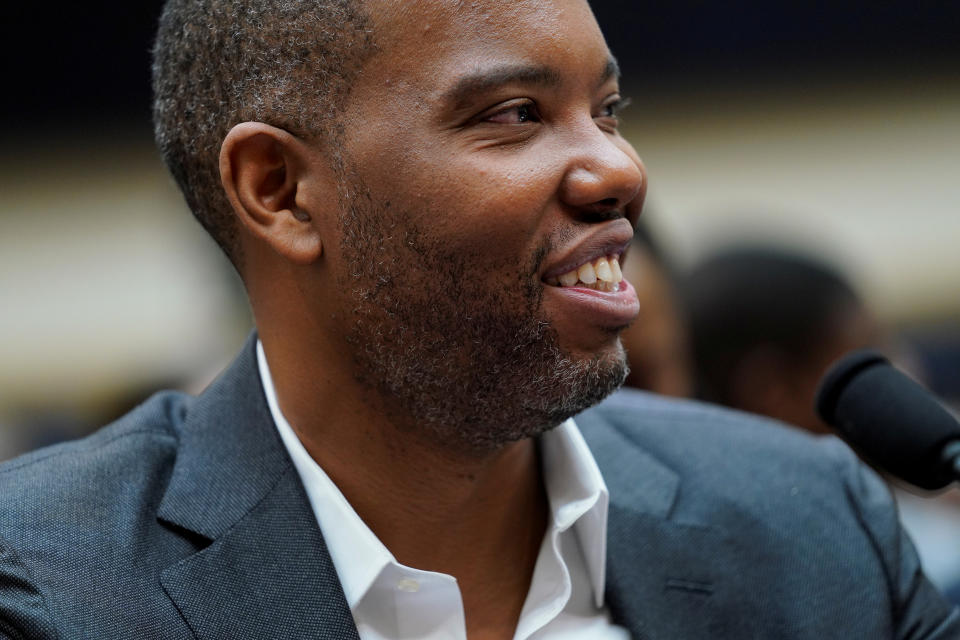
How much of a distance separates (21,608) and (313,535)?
1.42ft

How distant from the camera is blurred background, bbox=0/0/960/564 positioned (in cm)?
412

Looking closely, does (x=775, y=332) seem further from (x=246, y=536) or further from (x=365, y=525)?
(x=246, y=536)

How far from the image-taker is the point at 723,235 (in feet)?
14.8

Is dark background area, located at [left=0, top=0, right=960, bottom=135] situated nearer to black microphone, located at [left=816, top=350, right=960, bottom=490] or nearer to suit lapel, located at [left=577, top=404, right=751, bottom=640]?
suit lapel, located at [left=577, top=404, right=751, bottom=640]

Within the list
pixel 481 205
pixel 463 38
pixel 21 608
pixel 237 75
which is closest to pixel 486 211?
pixel 481 205

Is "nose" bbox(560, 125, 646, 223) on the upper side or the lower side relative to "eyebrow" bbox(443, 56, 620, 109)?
lower

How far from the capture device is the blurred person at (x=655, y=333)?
3299mm

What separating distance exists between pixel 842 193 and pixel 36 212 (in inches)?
130

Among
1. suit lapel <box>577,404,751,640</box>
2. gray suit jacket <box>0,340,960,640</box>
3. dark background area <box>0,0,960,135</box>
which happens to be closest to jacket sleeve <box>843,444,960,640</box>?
gray suit jacket <box>0,340,960,640</box>

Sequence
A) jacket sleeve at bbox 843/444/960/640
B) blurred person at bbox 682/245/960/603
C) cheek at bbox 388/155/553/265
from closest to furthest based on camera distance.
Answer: cheek at bbox 388/155/553/265 → jacket sleeve at bbox 843/444/960/640 → blurred person at bbox 682/245/960/603

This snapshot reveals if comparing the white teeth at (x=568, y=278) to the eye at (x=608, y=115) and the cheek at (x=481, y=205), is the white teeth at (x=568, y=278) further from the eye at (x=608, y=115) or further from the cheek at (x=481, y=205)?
the eye at (x=608, y=115)

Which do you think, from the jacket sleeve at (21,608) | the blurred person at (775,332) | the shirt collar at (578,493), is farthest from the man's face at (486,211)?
the blurred person at (775,332)

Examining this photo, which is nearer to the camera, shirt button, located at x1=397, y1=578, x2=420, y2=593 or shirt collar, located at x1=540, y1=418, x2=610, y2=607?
shirt button, located at x1=397, y1=578, x2=420, y2=593

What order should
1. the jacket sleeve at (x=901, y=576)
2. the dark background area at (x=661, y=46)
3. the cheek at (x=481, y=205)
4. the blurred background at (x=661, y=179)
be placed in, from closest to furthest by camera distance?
1. the cheek at (x=481, y=205)
2. the jacket sleeve at (x=901, y=576)
3. the dark background area at (x=661, y=46)
4. the blurred background at (x=661, y=179)
